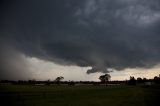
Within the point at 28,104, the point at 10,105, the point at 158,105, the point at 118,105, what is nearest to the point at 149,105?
the point at 158,105

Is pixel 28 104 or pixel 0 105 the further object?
pixel 28 104

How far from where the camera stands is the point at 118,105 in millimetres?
46125

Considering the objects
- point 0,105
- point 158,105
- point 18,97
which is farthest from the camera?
point 18,97

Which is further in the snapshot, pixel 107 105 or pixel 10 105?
pixel 107 105

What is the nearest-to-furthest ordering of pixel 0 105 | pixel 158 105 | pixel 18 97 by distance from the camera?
1. pixel 0 105
2. pixel 158 105
3. pixel 18 97

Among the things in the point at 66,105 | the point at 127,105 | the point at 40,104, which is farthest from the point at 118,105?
the point at 40,104

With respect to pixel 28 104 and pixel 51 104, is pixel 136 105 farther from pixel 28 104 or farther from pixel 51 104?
pixel 28 104

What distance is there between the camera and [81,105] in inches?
1740

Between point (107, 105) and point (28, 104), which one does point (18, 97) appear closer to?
point (28, 104)

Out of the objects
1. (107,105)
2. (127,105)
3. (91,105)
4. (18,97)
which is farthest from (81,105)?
(18,97)

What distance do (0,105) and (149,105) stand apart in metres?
26.8

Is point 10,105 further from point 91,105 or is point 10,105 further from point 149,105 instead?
point 149,105

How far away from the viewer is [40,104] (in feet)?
146

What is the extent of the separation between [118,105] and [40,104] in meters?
14.7
